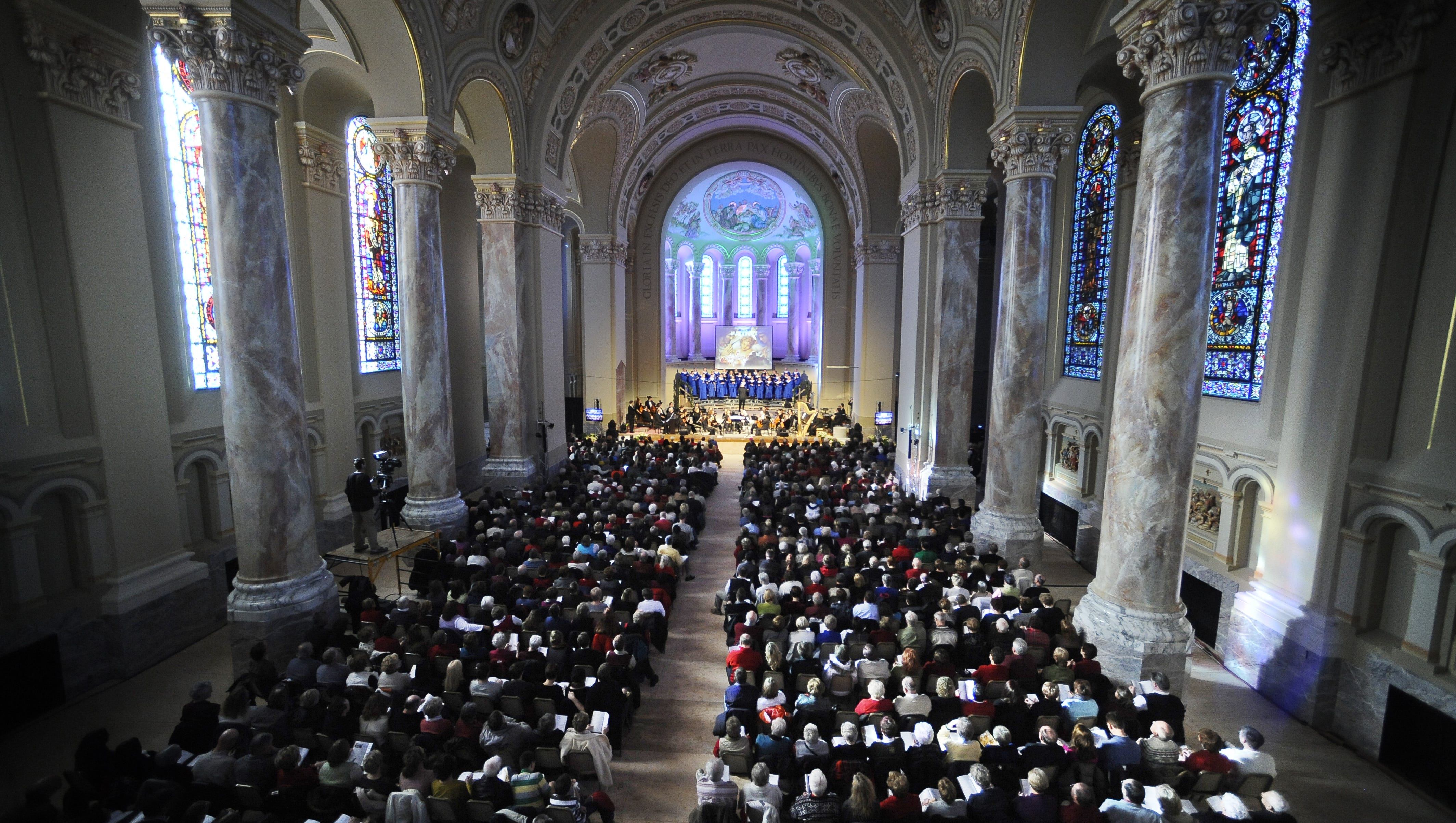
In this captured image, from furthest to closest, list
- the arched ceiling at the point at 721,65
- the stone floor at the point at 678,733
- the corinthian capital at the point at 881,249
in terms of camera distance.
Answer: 1. the corinthian capital at the point at 881,249
2. the arched ceiling at the point at 721,65
3. the stone floor at the point at 678,733

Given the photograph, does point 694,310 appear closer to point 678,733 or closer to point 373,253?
point 373,253

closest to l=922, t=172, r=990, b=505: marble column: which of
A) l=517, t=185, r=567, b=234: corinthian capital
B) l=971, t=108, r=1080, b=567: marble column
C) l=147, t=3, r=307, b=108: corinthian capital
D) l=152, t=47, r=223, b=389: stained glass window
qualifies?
l=971, t=108, r=1080, b=567: marble column

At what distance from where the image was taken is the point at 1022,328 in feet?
35.2

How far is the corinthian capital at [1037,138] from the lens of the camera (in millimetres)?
10164

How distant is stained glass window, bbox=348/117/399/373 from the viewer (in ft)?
45.3

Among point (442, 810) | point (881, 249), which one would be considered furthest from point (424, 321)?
point (881, 249)

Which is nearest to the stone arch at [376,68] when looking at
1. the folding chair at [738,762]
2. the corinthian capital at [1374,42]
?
the folding chair at [738,762]

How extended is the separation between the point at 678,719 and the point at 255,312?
21.3ft

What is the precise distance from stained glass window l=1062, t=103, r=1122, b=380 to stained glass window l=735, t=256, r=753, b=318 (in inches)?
813

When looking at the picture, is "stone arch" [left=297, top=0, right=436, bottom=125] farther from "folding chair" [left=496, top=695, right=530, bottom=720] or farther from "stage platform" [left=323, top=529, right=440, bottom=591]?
"folding chair" [left=496, top=695, right=530, bottom=720]

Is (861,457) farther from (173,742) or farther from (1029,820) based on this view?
(173,742)

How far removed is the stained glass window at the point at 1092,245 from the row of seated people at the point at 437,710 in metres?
9.59

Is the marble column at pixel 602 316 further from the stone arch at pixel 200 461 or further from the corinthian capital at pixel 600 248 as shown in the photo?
the stone arch at pixel 200 461

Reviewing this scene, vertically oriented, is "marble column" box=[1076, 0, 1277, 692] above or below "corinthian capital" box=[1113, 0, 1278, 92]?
below
